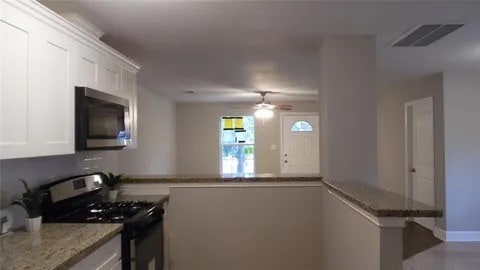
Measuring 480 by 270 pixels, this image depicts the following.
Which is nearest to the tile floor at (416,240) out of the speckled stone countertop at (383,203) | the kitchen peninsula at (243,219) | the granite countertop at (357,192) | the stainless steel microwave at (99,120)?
the kitchen peninsula at (243,219)

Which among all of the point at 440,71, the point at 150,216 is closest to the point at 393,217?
the point at 150,216

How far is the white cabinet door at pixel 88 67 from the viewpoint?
2.25 metres

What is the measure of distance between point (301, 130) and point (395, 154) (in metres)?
2.54

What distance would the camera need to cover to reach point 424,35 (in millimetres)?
3141

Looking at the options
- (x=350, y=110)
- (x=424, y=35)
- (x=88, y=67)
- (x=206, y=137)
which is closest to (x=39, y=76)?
(x=88, y=67)

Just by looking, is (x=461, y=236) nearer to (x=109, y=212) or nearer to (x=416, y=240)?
(x=416, y=240)

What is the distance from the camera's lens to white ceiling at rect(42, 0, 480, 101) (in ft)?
7.92

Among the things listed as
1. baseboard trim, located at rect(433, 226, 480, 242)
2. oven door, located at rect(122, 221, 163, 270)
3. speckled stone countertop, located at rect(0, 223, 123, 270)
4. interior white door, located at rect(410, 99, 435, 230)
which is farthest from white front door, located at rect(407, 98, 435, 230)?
speckled stone countertop, located at rect(0, 223, 123, 270)

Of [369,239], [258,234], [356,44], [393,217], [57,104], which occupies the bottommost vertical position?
[258,234]

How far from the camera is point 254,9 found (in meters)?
2.45

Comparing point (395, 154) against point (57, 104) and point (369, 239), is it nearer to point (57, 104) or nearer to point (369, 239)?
point (369, 239)

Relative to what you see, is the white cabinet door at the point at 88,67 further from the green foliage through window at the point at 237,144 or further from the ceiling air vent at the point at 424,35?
the green foliage through window at the point at 237,144

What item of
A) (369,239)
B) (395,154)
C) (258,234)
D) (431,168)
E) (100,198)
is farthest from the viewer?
(395,154)

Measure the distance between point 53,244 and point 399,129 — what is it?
5.91 m
